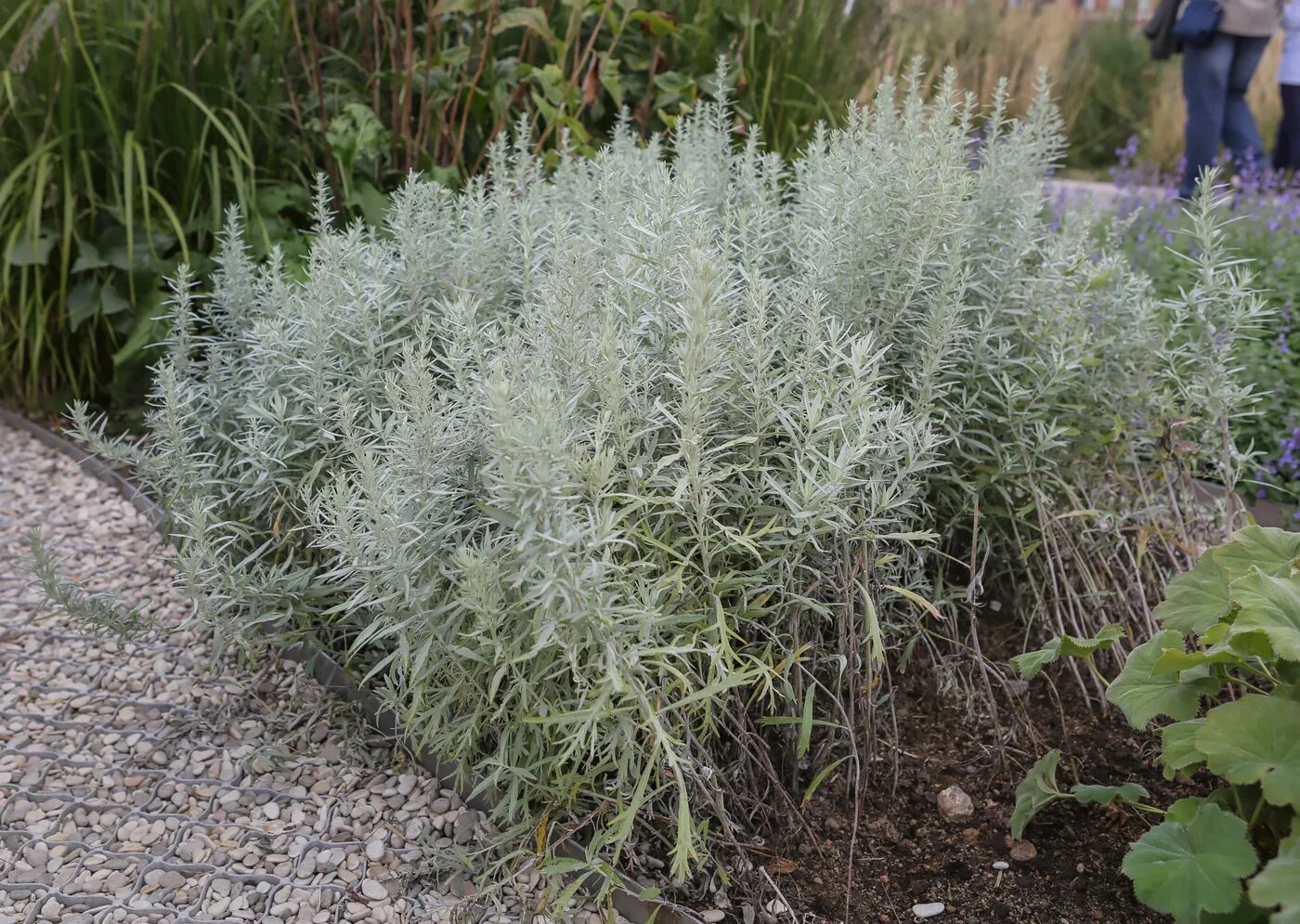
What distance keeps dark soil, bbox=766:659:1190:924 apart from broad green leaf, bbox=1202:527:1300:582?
0.49 metres

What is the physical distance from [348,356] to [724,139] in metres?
1.25

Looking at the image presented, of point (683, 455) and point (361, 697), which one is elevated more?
point (683, 455)

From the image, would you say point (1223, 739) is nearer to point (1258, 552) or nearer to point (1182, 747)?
point (1182, 747)

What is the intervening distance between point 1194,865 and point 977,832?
1.59 ft

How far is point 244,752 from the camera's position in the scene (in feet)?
7.21

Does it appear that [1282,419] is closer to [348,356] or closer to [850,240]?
[850,240]

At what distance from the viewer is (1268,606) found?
159 cm

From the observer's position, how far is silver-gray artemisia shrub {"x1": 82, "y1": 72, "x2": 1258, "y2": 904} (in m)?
1.64

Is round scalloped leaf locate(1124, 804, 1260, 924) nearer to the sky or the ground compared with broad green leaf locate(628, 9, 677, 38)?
nearer to the ground

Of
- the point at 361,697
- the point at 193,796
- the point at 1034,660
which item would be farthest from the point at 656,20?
the point at 193,796

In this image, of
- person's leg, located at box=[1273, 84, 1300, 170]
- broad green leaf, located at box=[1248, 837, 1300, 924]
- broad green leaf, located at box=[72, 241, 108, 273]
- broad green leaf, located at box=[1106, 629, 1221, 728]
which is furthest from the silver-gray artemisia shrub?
person's leg, located at box=[1273, 84, 1300, 170]

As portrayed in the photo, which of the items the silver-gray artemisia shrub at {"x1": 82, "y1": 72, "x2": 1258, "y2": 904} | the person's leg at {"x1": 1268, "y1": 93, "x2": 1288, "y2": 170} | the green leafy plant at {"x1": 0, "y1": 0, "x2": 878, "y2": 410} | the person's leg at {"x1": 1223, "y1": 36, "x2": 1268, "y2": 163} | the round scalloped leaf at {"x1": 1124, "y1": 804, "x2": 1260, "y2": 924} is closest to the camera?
the round scalloped leaf at {"x1": 1124, "y1": 804, "x2": 1260, "y2": 924}

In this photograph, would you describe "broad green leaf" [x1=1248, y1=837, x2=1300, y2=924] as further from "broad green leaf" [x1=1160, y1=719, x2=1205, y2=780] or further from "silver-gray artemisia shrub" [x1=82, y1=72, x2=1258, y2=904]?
"silver-gray artemisia shrub" [x1=82, y1=72, x2=1258, y2=904]

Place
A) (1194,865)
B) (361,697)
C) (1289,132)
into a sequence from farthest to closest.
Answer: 1. (1289,132)
2. (361,697)
3. (1194,865)
